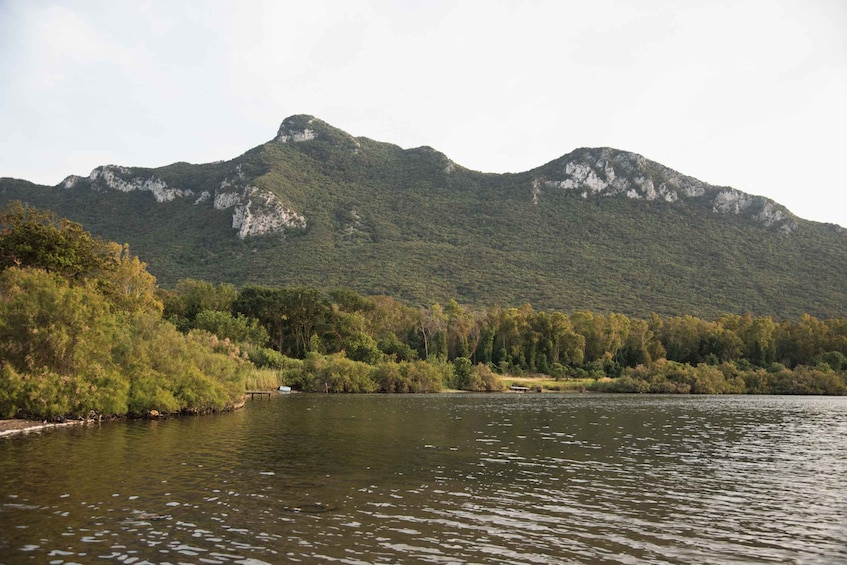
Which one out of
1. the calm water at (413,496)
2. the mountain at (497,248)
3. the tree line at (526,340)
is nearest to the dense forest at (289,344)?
the tree line at (526,340)

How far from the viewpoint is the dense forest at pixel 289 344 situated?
3653 cm

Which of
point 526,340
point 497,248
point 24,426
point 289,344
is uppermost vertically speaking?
point 497,248

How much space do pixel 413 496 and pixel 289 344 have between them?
317 feet

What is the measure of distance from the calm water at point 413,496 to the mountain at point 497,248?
109640 mm

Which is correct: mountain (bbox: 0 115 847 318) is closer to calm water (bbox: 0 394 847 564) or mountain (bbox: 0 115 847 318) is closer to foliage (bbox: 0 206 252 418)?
foliage (bbox: 0 206 252 418)

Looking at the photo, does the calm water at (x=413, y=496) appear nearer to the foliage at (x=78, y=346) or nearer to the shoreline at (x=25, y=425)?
the shoreline at (x=25, y=425)

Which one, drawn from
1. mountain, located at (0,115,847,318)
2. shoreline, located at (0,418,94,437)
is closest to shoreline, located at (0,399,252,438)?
shoreline, located at (0,418,94,437)

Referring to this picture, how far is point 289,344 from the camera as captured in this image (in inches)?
4481

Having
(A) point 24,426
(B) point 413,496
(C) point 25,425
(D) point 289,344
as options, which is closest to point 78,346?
(C) point 25,425

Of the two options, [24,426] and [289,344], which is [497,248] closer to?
[289,344]

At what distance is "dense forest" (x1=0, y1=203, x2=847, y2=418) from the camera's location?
120ft

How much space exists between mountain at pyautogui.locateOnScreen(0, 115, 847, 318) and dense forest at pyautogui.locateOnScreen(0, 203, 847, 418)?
68.7 ft

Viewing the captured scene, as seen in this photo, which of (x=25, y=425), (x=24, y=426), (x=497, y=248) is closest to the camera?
(x=24, y=426)

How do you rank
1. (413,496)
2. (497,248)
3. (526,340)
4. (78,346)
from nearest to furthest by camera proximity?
(413,496)
(78,346)
(526,340)
(497,248)
